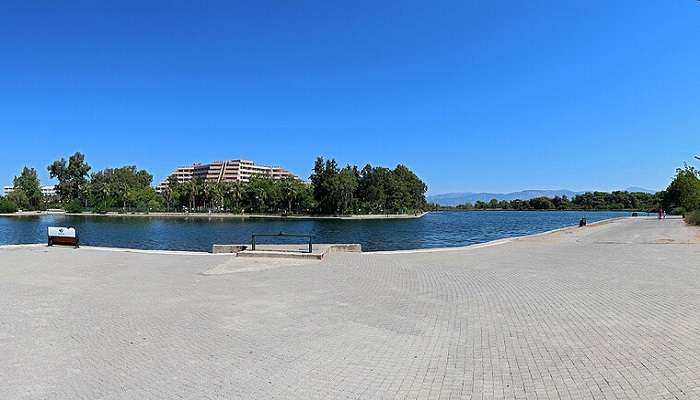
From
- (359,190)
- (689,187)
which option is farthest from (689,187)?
(359,190)

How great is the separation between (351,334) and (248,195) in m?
110

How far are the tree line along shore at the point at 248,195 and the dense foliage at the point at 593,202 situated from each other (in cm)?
6520

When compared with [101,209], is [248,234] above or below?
below

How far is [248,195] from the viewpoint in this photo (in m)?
113

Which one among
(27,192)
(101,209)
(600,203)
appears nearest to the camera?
(101,209)

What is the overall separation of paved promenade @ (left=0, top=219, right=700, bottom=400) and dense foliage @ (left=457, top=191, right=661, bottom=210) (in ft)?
466

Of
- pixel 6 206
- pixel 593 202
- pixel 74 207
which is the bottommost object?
pixel 74 207

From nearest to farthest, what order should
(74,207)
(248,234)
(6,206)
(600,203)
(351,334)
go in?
(351,334), (248,234), (6,206), (74,207), (600,203)

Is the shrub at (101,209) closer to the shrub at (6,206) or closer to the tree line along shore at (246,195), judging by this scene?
the tree line along shore at (246,195)

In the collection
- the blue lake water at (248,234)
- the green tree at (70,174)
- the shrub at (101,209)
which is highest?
the green tree at (70,174)

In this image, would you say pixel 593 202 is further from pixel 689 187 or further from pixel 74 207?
pixel 74 207

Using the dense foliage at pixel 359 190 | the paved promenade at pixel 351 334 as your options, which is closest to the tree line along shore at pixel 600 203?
the dense foliage at pixel 359 190

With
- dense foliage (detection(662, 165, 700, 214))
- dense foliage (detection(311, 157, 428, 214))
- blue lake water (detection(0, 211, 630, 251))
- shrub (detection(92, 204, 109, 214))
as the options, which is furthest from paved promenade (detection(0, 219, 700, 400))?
shrub (detection(92, 204, 109, 214))

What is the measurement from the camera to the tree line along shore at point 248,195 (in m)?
106
